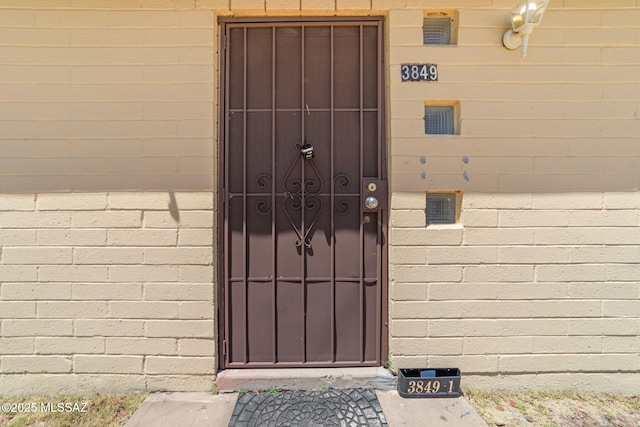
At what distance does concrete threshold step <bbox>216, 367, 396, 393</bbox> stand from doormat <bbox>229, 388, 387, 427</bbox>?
0.15ft

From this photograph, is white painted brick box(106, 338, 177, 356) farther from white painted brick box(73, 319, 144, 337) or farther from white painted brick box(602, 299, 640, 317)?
white painted brick box(602, 299, 640, 317)

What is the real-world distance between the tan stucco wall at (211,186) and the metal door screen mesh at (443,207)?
0.34 ft

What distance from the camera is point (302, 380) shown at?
2662mm

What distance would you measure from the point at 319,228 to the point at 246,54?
1511 mm

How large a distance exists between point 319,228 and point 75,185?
1902mm

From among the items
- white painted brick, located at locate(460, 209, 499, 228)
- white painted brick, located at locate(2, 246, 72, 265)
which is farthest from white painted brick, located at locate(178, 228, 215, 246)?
white painted brick, located at locate(460, 209, 499, 228)

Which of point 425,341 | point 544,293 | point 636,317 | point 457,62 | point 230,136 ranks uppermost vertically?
point 457,62

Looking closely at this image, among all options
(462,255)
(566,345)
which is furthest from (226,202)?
(566,345)

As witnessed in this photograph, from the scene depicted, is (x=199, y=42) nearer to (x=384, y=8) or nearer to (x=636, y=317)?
(x=384, y=8)

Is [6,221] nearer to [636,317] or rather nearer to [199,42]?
[199,42]

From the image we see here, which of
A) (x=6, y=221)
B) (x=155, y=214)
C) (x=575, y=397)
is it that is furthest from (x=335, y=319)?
(x=6, y=221)

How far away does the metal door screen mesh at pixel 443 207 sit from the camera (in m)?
2.73

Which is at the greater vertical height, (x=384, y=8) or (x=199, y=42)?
(x=384, y=8)

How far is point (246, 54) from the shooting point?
2762 mm
